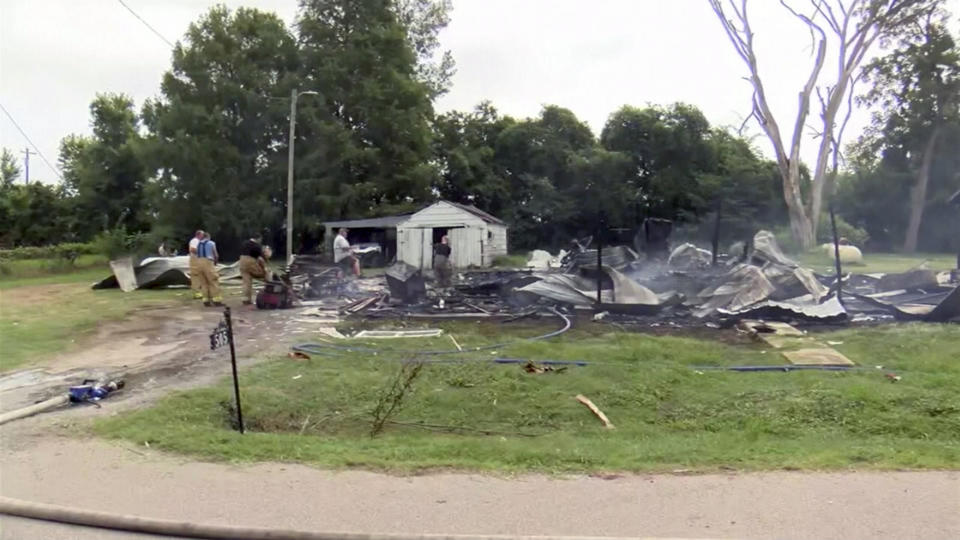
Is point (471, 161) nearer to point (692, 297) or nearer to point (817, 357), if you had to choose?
point (692, 297)

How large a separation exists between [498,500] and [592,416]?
3.11 meters

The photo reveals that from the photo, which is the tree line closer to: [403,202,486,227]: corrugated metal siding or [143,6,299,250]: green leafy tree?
[143,6,299,250]: green leafy tree

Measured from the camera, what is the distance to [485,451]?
6027 millimetres

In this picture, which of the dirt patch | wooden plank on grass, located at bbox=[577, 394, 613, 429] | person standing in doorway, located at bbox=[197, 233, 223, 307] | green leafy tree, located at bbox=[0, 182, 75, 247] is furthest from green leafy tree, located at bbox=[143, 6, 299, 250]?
wooden plank on grass, located at bbox=[577, 394, 613, 429]

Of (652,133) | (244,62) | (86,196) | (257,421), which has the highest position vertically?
(244,62)

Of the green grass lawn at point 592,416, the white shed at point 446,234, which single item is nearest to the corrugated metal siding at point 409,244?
the white shed at point 446,234

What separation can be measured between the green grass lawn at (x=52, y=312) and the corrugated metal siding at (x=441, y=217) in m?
13.8

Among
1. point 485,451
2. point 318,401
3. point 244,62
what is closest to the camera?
point 485,451

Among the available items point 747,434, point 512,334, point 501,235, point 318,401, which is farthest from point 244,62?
point 747,434

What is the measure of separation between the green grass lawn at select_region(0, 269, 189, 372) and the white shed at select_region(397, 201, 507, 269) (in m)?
13.1

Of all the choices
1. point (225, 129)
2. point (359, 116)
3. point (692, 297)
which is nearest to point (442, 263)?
point (692, 297)

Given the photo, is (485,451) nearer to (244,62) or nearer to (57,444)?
(57,444)

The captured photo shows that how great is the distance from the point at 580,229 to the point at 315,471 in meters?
40.8

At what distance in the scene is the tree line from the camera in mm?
42219
